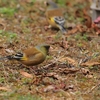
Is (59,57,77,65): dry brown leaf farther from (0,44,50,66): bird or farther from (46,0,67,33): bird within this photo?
(46,0,67,33): bird

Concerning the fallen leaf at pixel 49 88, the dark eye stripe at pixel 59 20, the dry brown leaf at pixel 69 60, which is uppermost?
the fallen leaf at pixel 49 88

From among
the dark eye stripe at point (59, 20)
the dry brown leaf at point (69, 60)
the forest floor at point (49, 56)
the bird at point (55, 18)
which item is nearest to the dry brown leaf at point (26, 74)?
the forest floor at point (49, 56)

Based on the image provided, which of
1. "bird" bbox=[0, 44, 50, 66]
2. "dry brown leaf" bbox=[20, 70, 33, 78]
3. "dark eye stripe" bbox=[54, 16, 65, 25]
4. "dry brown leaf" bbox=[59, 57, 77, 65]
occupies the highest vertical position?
"bird" bbox=[0, 44, 50, 66]

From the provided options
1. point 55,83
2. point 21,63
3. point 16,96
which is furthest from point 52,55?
point 16,96

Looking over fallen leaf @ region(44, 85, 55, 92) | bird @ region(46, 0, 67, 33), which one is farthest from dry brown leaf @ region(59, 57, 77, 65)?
bird @ region(46, 0, 67, 33)

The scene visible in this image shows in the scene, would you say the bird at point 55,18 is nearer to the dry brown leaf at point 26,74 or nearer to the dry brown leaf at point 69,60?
the dry brown leaf at point 69,60

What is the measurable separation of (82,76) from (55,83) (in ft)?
2.04

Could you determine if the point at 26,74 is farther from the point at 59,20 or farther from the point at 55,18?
the point at 55,18

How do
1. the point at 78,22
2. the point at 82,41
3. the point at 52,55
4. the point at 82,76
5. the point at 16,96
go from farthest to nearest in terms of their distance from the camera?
the point at 78,22
the point at 82,41
the point at 52,55
the point at 82,76
the point at 16,96

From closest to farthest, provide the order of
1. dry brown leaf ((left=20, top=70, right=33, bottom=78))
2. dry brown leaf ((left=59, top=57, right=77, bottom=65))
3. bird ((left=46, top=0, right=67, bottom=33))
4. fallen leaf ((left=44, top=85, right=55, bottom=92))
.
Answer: fallen leaf ((left=44, top=85, right=55, bottom=92)) → dry brown leaf ((left=20, top=70, right=33, bottom=78)) → dry brown leaf ((left=59, top=57, right=77, bottom=65)) → bird ((left=46, top=0, right=67, bottom=33))

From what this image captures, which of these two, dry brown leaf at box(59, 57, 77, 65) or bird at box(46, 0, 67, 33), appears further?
bird at box(46, 0, 67, 33)

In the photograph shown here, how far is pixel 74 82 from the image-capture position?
612 cm

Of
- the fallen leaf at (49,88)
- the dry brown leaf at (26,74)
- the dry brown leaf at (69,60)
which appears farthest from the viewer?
the dry brown leaf at (69,60)

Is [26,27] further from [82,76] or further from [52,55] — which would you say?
[82,76]
